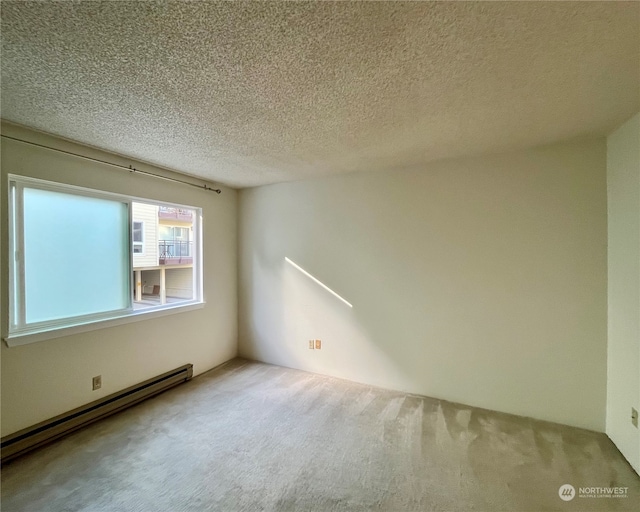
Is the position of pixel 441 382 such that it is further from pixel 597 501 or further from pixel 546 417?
pixel 597 501

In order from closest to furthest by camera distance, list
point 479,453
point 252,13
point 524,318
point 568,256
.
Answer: point 252,13 < point 479,453 < point 568,256 < point 524,318

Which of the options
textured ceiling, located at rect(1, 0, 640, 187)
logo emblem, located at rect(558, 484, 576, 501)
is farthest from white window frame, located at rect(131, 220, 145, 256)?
logo emblem, located at rect(558, 484, 576, 501)

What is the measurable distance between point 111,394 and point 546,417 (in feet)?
12.5

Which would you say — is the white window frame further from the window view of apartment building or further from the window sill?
the window sill

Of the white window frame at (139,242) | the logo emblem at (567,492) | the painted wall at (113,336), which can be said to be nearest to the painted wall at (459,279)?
the painted wall at (113,336)

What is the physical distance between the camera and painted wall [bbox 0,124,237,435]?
194 centimetres

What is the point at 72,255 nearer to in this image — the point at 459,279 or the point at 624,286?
the point at 459,279

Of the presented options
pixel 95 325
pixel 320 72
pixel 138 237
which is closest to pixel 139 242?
pixel 138 237

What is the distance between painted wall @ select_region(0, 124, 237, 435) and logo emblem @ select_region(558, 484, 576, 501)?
335 cm

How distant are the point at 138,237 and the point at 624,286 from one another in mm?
4155

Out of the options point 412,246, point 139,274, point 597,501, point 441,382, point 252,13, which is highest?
point 252,13

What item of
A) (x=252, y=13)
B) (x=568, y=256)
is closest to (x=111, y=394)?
(x=252, y=13)

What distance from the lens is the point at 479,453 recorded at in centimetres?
194

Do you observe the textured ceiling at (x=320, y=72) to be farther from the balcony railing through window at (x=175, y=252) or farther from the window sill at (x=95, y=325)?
the window sill at (x=95, y=325)
